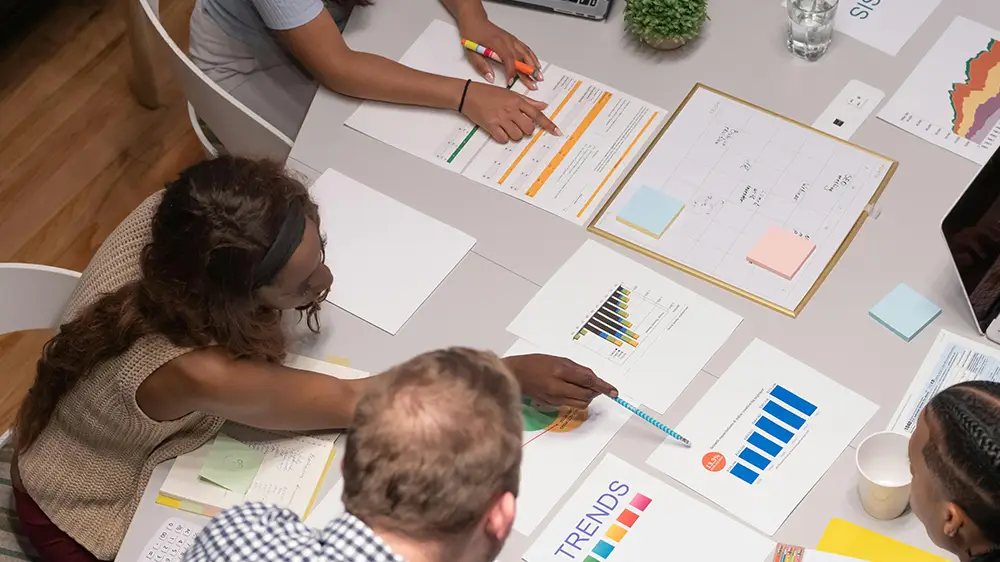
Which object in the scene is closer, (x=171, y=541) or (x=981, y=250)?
(x=171, y=541)

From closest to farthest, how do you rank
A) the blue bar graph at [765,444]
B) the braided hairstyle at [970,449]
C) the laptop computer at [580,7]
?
the braided hairstyle at [970,449], the blue bar graph at [765,444], the laptop computer at [580,7]

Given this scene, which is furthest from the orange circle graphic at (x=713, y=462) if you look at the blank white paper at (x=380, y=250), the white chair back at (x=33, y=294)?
the white chair back at (x=33, y=294)

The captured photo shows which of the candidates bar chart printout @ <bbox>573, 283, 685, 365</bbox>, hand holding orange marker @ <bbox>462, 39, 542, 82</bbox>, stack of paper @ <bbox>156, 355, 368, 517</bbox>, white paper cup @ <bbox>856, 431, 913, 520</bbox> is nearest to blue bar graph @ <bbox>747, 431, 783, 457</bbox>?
white paper cup @ <bbox>856, 431, 913, 520</bbox>

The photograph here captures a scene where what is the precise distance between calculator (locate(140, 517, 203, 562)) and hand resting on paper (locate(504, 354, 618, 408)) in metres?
0.53

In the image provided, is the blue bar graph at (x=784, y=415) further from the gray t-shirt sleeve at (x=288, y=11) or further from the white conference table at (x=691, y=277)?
the gray t-shirt sleeve at (x=288, y=11)

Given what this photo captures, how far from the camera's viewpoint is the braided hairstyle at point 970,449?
51.3 inches

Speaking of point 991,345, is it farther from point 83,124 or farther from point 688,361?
point 83,124

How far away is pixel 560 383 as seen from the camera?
169cm

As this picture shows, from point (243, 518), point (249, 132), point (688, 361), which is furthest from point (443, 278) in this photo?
point (243, 518)

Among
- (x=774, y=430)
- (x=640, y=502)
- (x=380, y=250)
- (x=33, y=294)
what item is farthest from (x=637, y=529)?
(x=33, y=294)

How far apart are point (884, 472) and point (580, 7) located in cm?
109

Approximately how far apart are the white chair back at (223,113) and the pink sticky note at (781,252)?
904 millimetres

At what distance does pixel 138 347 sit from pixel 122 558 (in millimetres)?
307

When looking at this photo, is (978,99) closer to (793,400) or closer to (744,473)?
(793,400)
